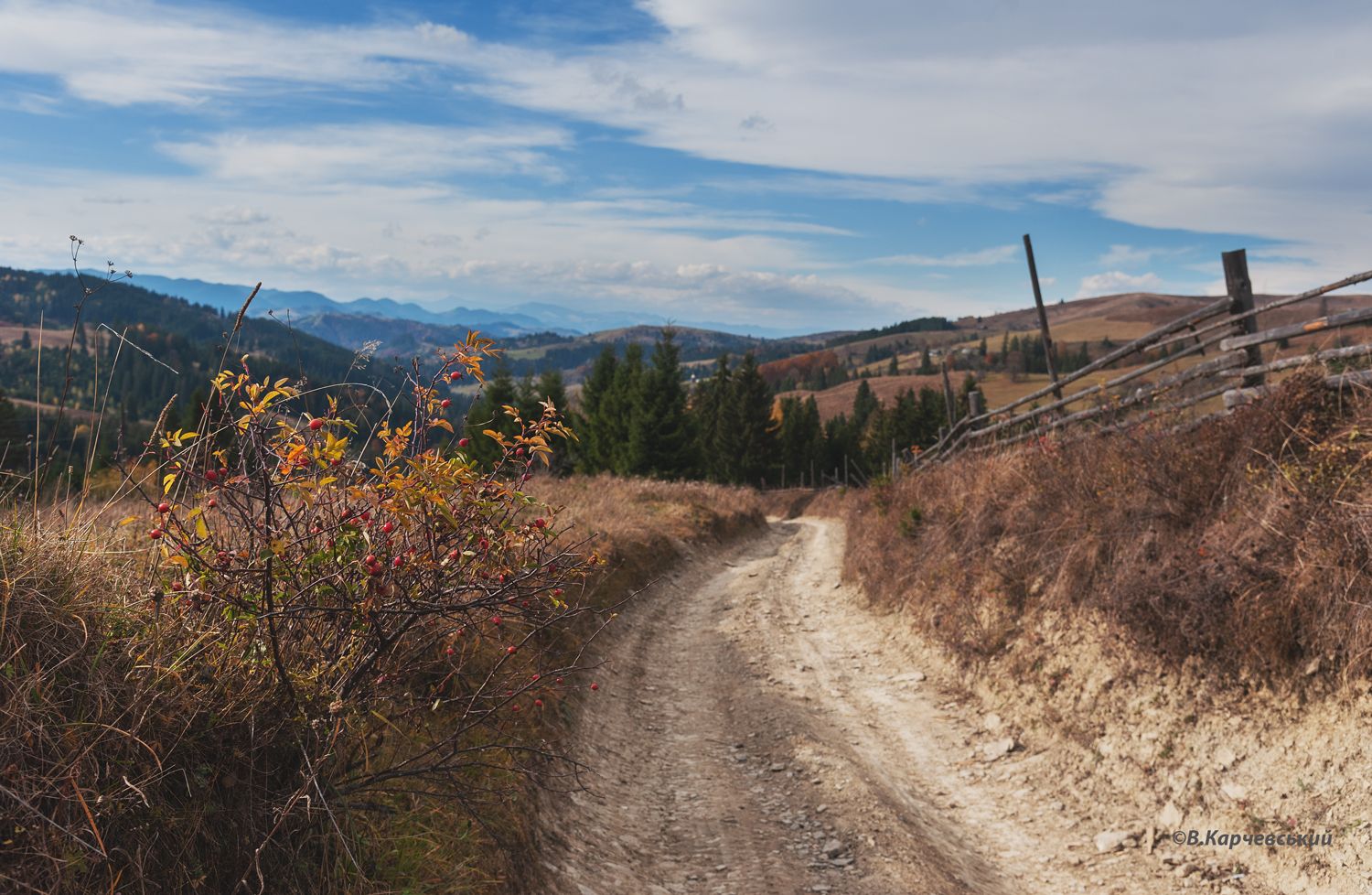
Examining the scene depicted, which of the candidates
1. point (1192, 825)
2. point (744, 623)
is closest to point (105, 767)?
point (1192, 825)

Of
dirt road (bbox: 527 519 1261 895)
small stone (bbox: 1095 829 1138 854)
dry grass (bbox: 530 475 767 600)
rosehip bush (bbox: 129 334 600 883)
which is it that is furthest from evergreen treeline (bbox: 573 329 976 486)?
rosehip bush (bbox: 129 334 600 883)

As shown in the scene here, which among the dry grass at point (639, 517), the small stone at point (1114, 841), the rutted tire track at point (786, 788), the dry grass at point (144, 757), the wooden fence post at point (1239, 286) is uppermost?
the wooden fence post at point (1239, 286)

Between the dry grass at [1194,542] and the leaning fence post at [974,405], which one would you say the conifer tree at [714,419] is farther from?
the dry grass at [1194,542]

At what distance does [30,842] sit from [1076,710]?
7528 mm

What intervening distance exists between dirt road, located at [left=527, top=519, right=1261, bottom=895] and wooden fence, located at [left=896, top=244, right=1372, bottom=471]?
14.2 ft

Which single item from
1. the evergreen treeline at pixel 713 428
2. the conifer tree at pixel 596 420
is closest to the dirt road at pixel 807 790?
the evergreen treeline at pixel 713 428

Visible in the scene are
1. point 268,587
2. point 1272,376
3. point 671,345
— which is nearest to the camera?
point 268,587

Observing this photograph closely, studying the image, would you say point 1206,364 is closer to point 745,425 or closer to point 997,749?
point 997,749

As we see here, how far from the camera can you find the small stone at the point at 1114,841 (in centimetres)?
568

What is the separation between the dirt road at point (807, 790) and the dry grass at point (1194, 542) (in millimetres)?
1476

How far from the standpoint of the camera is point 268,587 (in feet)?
10.4

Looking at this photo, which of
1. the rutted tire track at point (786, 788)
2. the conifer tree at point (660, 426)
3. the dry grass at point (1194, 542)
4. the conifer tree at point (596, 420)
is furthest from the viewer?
the conifer tree at point (596, 420)

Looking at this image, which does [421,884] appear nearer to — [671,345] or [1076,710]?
[1076,710]

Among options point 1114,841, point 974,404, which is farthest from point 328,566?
point 974,404
